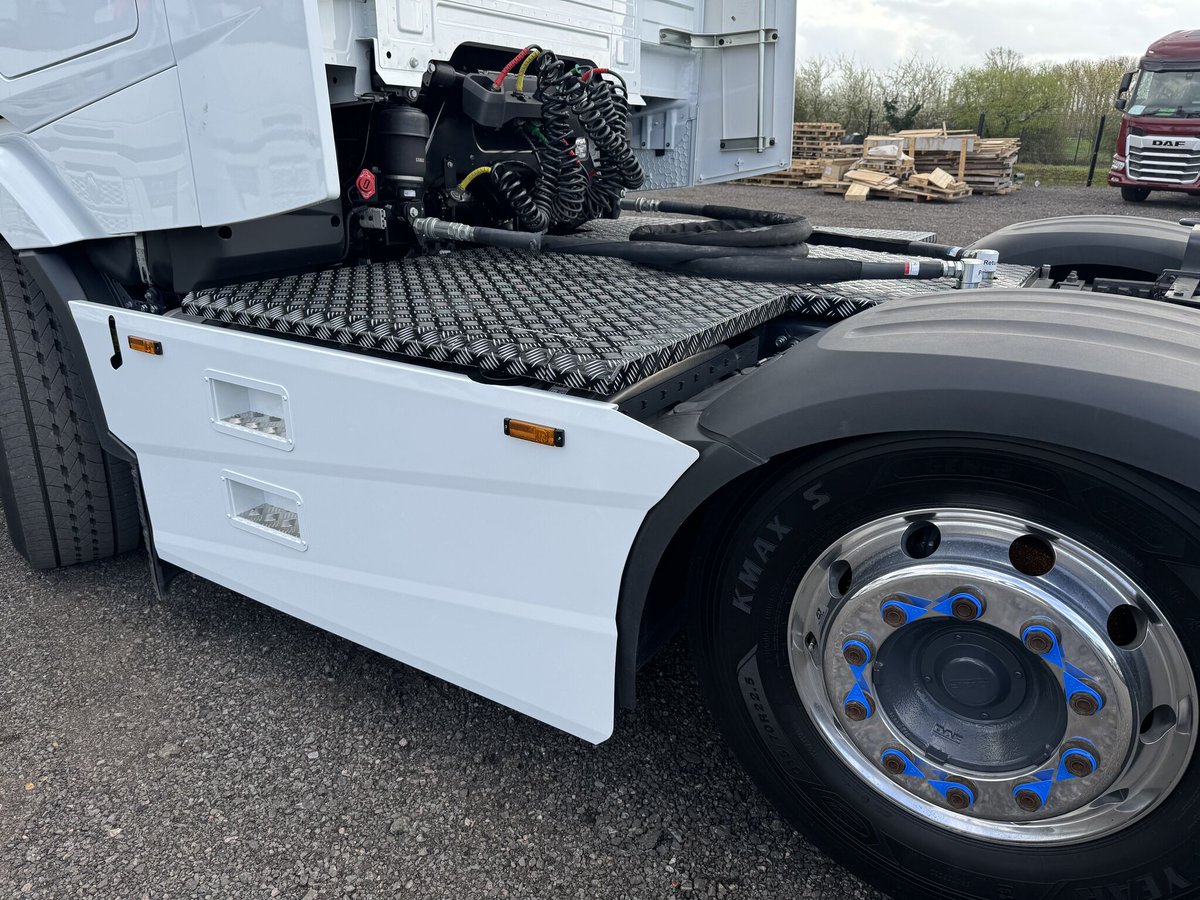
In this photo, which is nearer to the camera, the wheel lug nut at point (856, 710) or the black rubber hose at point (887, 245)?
the wheel lug nut at point (856, 710)

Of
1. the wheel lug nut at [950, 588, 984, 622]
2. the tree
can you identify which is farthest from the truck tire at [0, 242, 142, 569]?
the tree

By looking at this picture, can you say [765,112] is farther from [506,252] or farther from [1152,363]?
[1152,363]

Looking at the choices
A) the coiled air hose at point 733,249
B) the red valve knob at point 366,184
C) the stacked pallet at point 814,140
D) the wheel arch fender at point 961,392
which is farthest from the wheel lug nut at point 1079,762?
the stacked pallet at point 814,140

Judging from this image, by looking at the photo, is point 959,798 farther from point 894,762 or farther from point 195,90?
point 195,90

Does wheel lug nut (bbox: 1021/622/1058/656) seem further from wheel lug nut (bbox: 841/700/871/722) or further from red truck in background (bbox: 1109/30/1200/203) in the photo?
red truck in background (bbox: 1109/30/1200/203)

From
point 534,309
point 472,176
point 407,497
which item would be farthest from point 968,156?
point 407,497

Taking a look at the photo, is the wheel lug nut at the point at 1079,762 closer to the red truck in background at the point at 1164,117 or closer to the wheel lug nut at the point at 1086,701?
the wheel lug nut at the point at 1086,701

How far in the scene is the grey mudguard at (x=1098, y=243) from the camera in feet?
10.2

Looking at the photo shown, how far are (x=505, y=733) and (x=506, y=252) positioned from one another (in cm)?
156

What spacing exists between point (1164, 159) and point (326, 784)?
1686 cm

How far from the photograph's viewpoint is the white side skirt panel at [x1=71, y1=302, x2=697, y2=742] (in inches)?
68.0

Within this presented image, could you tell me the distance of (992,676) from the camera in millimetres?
1582

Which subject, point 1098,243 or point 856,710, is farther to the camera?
point 1098,243

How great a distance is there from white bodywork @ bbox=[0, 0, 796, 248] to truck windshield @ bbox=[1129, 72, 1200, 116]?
49.7 feet
